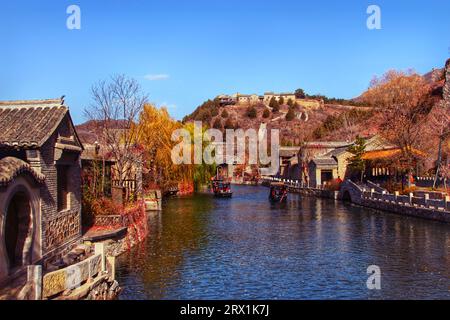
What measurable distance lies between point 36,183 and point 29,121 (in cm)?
266

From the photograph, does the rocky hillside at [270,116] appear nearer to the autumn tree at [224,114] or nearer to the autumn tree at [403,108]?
the autumn tree at [224,114]

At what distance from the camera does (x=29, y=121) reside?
15.6m

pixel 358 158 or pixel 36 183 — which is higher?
pixel 358 158

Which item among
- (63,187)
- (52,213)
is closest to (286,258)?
(63,187)

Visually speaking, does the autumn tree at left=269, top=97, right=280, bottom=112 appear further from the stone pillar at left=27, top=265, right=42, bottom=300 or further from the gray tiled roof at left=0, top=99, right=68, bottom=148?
the stone pillar at left=27, top=265, right=42, bottom=300

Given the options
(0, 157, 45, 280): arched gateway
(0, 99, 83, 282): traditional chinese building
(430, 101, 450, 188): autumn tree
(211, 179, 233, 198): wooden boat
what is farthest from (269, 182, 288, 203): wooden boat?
(0, 157, 45, 280): arched gateway

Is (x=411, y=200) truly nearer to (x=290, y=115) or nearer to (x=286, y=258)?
(x=286, y=258)

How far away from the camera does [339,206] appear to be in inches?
1657

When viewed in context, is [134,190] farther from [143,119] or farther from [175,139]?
[175,139]

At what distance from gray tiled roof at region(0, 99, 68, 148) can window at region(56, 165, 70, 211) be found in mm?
1983

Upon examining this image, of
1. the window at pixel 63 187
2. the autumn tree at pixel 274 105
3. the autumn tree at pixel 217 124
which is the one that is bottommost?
the window at pixel 63 187

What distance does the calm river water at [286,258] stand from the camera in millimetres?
15406

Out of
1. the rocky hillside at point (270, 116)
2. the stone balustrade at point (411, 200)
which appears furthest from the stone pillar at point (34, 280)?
the rocky hillside at point (270, 116)
